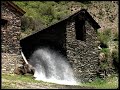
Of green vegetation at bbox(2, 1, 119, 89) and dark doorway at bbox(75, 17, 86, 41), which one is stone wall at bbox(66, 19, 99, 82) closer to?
dark doorway at bbox(75, 17, 86, 41)

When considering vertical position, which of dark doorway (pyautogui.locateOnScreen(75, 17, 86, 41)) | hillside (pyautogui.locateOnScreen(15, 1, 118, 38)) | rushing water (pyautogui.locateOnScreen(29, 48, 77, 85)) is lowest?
rushing water (pyautogui.locateOnScreen(29, 48, 77, 85))

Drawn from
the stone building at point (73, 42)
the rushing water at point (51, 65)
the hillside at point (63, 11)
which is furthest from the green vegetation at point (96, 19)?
the rushing water at point (51, 65)

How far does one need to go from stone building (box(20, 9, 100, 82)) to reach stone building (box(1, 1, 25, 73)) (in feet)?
13.0

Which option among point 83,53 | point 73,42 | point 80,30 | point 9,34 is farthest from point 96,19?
point 9,34

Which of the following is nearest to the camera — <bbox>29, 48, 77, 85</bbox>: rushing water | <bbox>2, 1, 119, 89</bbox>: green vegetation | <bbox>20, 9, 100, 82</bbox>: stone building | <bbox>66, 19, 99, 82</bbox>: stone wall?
<bbox>29, 48, 77, 85</bbox>: rushing water

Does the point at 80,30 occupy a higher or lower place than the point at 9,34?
lower

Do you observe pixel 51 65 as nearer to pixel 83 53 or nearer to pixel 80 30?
pixel 83 53

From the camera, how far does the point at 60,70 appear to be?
3059cm

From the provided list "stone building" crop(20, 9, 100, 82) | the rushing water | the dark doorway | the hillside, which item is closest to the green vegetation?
the hillside

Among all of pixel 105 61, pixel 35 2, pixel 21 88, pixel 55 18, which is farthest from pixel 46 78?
pixel 35 2

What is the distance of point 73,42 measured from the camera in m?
31.6

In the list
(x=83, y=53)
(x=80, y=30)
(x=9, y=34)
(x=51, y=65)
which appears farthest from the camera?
(x=80, y=30)

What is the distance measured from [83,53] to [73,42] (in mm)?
1490

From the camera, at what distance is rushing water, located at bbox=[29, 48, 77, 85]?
1182 inches
